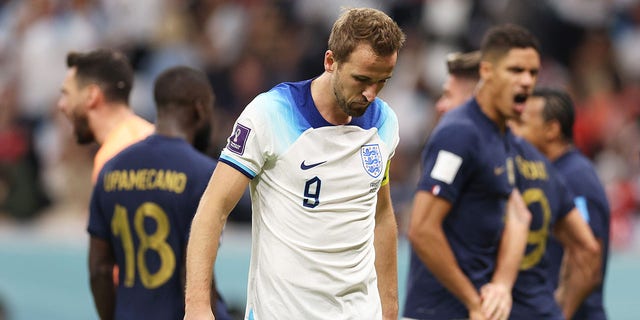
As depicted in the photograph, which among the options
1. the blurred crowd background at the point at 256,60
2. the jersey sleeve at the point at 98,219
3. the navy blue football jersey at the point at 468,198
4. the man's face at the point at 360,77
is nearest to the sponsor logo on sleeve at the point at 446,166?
the navy blue football jersey at the point at 468,198

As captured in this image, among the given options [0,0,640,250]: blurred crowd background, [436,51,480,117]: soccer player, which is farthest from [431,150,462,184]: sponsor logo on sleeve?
[0,0,640,250]: blurred crowd background

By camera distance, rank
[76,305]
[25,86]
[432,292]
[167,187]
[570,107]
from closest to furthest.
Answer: [167,187] < [432,292] < [570,107] < [76,305] < [25,86]

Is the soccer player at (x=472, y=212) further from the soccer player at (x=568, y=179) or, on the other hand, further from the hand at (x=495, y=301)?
the soccer player at (x=568, y=179)

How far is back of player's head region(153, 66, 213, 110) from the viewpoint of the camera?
664cm

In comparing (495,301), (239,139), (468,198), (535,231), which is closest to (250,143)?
(239,139)

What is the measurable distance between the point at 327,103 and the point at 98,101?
7.67 feet

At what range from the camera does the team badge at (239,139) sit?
4996 mm

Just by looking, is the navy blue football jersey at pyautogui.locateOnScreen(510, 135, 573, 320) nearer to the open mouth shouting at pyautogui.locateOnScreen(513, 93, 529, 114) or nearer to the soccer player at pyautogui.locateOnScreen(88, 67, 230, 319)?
the open mouth shouting at pyautogui.locateOnScreen(513, 93, 529, 114)

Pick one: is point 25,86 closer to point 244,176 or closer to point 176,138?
point 176,138

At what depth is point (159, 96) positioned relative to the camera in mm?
6656

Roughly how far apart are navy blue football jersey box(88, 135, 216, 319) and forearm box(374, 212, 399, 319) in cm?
115

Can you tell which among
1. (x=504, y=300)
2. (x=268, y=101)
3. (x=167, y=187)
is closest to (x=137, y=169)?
(x=167, y=187)

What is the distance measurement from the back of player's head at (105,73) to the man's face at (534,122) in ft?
8.22

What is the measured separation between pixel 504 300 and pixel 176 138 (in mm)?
1923
